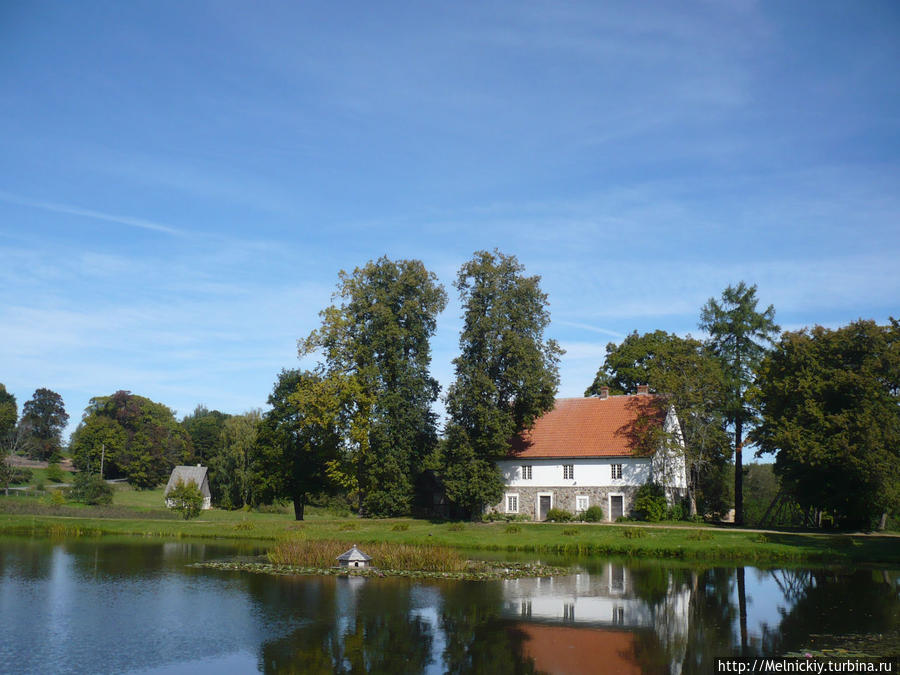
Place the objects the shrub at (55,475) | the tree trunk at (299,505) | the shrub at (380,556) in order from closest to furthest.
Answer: the shrub at (380,556) < the tree trunk at (299,505) < the shrub at (55,475)

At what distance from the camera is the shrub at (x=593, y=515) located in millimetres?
48906

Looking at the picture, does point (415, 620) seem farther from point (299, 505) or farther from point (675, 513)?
point (299, 505)

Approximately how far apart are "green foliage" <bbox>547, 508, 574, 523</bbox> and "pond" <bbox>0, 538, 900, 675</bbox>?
2159 centimetres

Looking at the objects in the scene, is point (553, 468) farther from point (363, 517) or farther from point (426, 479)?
point (363, 517)

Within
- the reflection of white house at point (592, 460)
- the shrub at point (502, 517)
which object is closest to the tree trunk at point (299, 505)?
the shrub at point (502, 517)

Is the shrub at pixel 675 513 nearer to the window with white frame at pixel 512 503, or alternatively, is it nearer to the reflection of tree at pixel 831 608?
the window with white frame at pixel 512 503

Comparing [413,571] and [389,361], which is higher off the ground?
[389,361]

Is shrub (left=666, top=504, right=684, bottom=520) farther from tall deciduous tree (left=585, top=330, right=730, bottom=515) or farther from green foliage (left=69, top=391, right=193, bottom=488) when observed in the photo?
green foliage (left=69, top=391, right=193, bottom=488)

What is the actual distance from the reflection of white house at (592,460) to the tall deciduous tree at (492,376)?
3.23m

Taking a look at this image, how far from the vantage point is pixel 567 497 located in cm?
5216

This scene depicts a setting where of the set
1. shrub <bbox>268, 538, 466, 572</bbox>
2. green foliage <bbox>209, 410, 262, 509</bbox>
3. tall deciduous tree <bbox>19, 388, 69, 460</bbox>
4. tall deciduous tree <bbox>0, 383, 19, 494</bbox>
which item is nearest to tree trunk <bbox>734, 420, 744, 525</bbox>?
shrub <bbox>268, 538, 466, 572</bbox>

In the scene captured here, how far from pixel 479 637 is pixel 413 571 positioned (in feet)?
37.8

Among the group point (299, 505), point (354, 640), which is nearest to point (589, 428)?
point (299, 505)

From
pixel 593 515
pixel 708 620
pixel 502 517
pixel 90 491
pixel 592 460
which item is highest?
pixel 592 460
